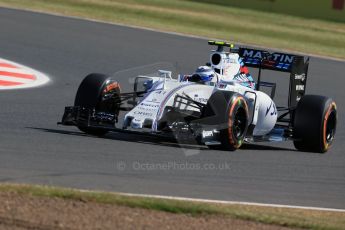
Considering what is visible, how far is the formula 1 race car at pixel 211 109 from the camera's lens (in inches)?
419

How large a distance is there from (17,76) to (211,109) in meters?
5.42

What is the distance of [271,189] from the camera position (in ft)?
29.8

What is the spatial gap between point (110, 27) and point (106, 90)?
36.3 ft

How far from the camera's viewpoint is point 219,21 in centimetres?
2578

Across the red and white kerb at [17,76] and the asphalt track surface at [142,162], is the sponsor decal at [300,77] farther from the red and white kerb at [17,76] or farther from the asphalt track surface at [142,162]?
the red and white kerb at [17,76]

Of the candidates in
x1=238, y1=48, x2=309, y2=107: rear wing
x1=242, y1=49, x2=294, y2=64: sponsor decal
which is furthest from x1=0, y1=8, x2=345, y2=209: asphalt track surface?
x1=242, y1=49, x2=294, y2=64: sponsor decal

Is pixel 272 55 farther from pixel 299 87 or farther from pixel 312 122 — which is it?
pixel 312 122

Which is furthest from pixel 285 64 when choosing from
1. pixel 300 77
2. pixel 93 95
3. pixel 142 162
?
pixel 142 162

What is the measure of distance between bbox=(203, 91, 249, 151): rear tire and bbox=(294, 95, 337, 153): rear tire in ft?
3.38

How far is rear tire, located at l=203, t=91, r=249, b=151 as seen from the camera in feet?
34.7

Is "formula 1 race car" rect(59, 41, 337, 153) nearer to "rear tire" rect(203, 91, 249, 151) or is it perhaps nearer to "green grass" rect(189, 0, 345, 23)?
"rear tire" rect(203, 91, 249, 151)

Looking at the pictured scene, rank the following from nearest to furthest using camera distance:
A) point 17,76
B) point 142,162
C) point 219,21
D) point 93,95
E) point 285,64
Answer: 1. point 142,162
2. point 93,95
3. point 285,64
4. point 17,76
5. point 219,21

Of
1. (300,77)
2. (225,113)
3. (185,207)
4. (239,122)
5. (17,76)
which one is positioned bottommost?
(185,207)

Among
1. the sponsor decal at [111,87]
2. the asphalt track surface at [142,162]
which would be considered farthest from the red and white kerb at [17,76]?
the sponsor decal at [111,87]
